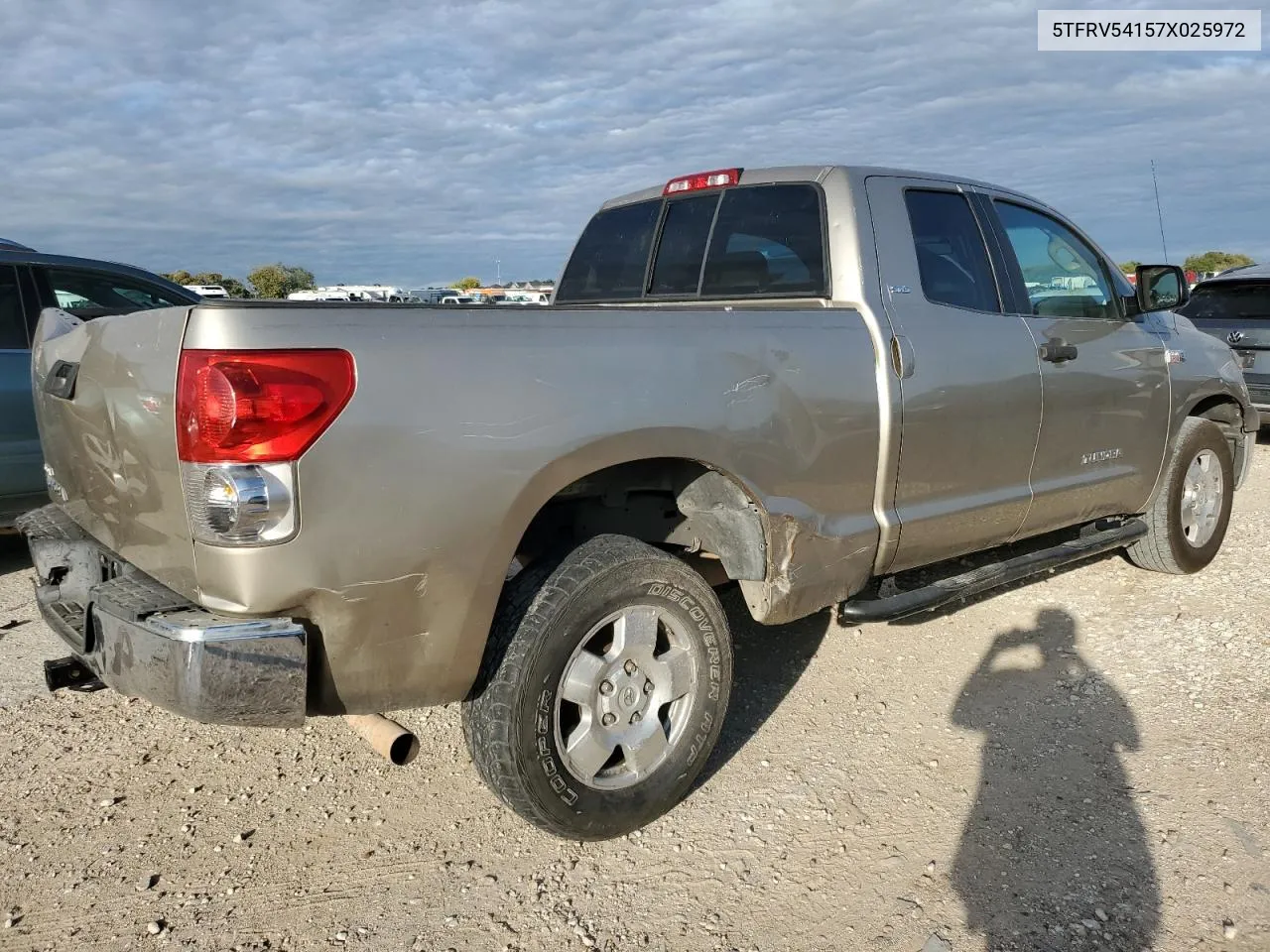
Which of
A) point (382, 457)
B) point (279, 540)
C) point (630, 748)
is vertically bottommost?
point (630, 748)

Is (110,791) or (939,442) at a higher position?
(939,442)

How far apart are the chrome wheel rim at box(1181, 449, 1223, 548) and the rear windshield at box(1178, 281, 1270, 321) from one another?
430 centimetres

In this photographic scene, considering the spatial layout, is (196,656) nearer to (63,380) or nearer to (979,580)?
(63,380)

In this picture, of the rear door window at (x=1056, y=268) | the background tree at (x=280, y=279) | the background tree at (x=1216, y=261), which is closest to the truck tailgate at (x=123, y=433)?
the rear door window at (x=1056, y=268)

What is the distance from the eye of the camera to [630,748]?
287cm

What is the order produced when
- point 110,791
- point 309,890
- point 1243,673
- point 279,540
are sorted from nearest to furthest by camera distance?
point 279,540, point 309,890, point 110,791, point 1243,673

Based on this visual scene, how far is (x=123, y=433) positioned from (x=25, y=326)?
3645mm

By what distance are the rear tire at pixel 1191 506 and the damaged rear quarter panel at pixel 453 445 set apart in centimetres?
304

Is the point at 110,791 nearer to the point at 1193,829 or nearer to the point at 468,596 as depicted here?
the point at 468,596

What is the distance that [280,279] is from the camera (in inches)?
1054

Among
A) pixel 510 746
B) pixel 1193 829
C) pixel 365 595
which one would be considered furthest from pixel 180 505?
pixel 1193 829

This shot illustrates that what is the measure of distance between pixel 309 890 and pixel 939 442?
2.55 m

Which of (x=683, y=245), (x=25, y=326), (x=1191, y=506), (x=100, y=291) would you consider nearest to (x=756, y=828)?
(x=683, y=245)

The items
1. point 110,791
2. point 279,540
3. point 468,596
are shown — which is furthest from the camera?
point 110,791
